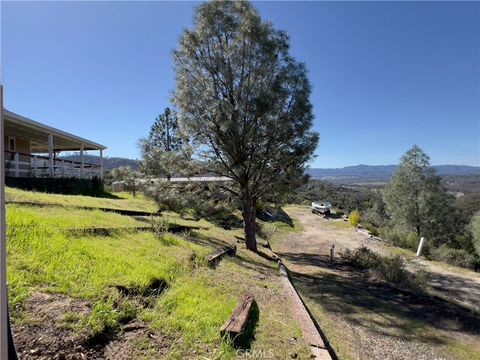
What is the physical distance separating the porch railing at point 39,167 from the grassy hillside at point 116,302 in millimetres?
9623

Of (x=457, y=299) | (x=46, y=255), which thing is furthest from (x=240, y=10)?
(x=457, y=299)

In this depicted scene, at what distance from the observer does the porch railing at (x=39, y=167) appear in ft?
42.2

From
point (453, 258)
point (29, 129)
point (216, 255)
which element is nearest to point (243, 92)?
point (216, 255)

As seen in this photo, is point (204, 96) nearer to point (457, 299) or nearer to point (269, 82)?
point (269, 82)

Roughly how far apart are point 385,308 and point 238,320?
16.2 ft

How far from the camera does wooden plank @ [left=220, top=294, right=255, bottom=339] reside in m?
3.46

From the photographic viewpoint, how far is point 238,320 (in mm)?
3787

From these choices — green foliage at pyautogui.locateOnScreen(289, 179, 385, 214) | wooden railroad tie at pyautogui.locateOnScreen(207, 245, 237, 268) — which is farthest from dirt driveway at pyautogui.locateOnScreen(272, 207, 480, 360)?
green foliage at pyautogui.locateOnScreen(289, 179, 385, 214)

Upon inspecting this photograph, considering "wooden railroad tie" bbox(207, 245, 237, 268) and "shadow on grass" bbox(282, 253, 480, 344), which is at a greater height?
"wooden railroad tie" bbox(207, 245, 237, 268)

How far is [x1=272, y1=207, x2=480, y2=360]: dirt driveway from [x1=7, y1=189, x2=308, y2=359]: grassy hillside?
4.82 feet

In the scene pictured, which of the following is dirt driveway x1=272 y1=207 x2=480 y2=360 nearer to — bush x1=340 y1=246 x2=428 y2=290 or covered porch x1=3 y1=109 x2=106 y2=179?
bush x1=340 y1=246 x2=428 y2=290

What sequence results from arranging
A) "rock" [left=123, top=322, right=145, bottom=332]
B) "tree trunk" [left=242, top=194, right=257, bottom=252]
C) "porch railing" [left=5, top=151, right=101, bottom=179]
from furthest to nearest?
"porch railing" [left=5, top=151, right=101, bottom=179] < "tree trunk" [left=242, top=194, right=257, bottom=252] < "rock" [left=123, top=322, right=145, bottom=332]

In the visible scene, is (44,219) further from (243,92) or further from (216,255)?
(243,92)

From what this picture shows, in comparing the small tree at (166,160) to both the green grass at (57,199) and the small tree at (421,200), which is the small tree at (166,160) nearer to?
the green grass at (57,199)
